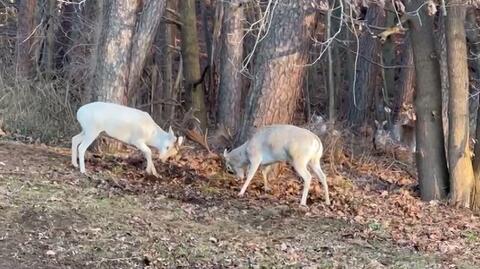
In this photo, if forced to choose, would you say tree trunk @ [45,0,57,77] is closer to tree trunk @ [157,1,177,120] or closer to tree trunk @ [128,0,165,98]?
tree trunk @ [157,1,177,120]

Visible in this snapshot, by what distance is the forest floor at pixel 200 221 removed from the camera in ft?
27.2

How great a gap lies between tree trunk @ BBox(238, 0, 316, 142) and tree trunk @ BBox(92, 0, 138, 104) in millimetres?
2414

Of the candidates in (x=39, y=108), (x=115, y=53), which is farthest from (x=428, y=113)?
(x=39, y=108)

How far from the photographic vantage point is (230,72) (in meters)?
17.9

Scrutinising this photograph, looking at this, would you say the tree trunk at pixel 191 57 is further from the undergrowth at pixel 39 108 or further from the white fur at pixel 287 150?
the white fur at pixel 287 150

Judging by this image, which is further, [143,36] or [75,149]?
[143,36]

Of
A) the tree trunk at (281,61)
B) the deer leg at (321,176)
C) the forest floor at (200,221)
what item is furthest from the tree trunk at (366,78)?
the deer leg at (321,176)

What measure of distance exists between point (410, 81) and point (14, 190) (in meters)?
12.8

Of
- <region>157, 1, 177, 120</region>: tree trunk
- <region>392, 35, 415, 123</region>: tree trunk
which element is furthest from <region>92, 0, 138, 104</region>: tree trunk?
<region>392, 35, 415, 123</region>: tree trunk

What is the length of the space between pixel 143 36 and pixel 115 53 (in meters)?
0.66

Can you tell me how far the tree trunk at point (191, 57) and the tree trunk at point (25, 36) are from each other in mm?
3177

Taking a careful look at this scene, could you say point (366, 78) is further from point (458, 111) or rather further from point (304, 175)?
point (304, 175)

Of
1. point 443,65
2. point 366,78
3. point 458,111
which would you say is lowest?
point 366,78

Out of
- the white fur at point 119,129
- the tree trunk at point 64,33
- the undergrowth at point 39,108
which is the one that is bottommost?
the undergrowth at point 39,108
